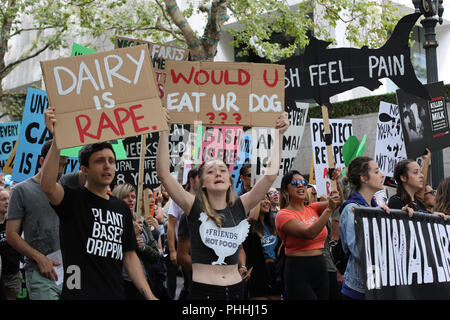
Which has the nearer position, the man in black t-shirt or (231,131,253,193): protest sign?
the man in black t-shirt

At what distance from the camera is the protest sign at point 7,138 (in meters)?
9.70

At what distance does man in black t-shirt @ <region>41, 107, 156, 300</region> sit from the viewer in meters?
3.84

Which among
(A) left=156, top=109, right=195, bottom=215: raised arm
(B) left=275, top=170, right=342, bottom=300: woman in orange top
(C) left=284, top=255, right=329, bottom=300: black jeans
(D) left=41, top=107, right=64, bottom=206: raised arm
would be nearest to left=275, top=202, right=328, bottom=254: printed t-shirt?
(B) left=275, top=170, right=342, bottom=300: woman in orange top

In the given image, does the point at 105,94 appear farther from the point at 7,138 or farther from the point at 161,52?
the point at 7,138

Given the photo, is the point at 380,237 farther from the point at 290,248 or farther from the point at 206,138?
the point at 206,138

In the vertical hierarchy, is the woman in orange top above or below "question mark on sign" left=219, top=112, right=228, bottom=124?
below

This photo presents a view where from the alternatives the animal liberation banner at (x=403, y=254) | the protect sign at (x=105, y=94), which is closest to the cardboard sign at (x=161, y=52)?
the protect sign at (x=105, y=94)

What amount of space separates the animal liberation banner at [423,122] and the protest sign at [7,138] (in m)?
5.91

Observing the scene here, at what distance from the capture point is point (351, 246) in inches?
190

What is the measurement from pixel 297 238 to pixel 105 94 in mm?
2274

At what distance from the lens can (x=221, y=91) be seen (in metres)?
5.37

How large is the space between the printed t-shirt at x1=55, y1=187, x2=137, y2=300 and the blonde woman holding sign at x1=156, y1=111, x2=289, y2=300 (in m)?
0.51

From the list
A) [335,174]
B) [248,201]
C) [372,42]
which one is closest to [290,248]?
[335,174]

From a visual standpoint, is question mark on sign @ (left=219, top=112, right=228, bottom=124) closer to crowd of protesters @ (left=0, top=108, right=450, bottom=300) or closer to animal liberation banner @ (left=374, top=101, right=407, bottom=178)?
crowd of protesters @ (left=0, top=108, right=450, bottom=300)
